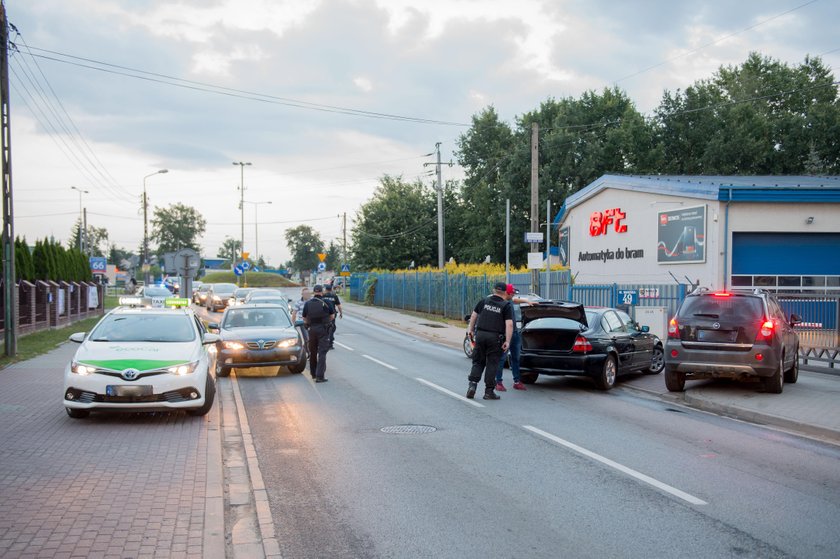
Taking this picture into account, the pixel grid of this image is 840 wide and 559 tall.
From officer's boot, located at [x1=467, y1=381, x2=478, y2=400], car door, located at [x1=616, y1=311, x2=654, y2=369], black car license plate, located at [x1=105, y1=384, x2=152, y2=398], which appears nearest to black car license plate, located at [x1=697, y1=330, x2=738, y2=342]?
car door, located at [x1=616, y1=311, x2=654, y2=369]

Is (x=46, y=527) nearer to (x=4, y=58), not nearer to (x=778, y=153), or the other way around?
(x=4, y=58)

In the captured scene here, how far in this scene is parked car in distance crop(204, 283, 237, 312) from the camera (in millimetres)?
42547

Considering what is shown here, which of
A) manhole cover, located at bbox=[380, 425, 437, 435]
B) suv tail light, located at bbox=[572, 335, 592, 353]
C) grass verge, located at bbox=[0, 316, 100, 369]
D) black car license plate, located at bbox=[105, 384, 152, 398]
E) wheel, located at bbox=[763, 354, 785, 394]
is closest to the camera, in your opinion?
A: manhole cover, located at bbox=[380, 425, 437, 435]

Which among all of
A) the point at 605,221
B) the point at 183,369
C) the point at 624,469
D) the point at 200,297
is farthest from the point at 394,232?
the point at 624,469

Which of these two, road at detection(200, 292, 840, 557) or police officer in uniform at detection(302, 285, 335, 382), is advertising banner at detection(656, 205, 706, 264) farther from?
police officer in uniform at detection(302, 285, 335, 382)

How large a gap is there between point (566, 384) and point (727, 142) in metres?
38.9

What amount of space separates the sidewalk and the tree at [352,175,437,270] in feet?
148

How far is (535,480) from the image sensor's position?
708 cm

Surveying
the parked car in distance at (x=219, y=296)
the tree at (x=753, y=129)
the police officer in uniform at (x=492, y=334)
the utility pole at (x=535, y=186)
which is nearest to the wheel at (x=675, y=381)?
the police officer in uniform at (x=492, y=334)

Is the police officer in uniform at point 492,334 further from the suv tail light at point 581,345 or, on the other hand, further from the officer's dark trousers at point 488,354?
the suv tail light at point 581,345

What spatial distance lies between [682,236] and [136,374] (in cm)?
2131

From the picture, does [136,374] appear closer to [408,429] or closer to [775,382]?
[408,429]

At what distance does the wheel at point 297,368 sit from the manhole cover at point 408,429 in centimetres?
651

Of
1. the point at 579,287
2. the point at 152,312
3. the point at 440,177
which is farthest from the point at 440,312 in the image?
the point at 152,312
